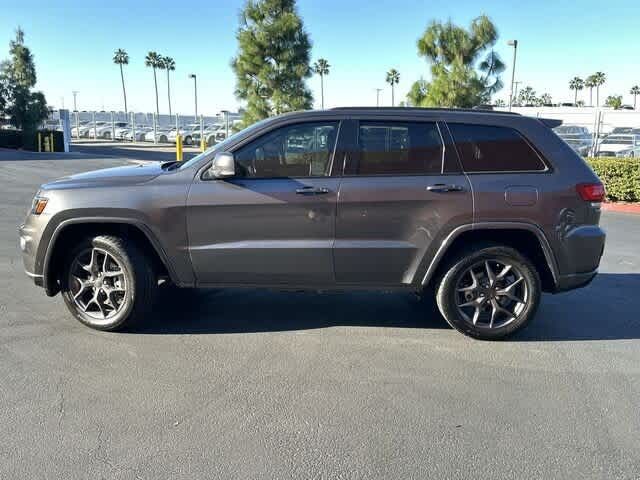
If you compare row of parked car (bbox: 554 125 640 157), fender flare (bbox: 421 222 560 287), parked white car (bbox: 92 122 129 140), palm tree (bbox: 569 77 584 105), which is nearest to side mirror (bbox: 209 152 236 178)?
fender flare (bbox: 421 222 560 287)

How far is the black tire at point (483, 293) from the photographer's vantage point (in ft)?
14.1

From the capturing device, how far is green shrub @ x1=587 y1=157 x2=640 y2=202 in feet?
40.6

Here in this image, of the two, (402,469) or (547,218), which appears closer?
(402,469)

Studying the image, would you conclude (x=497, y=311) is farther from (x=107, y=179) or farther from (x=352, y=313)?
(x=107, y=179)

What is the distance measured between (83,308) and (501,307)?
11.2ft

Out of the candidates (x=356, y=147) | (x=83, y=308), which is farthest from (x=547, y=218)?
(x=83, y=308)

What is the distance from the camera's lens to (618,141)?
1931 cm

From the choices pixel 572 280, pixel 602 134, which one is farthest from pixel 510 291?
pixel 602 134

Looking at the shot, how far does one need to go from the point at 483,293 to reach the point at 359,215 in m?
1.19

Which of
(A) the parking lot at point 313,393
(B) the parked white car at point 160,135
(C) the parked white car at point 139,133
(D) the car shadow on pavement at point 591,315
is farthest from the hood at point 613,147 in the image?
(C) the parked white car at point 139,133

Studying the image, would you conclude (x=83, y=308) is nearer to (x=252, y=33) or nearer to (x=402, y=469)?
(x=402, y=469)

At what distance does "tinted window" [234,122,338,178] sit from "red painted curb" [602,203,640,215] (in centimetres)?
981

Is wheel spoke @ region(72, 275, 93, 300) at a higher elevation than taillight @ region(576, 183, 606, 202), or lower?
lower

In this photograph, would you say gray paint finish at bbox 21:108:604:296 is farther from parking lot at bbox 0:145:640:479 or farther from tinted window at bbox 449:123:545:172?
parking lot at bbox 0:145:640:479
